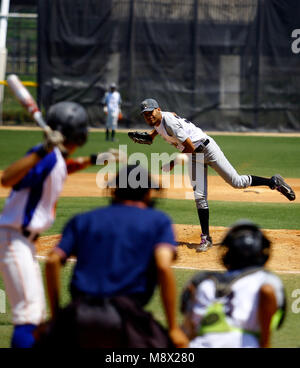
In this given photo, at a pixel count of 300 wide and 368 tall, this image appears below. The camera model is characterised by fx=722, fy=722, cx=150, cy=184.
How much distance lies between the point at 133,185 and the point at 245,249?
28.1 inches

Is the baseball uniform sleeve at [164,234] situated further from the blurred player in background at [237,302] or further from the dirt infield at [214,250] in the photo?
the dirt infield at [214,250]

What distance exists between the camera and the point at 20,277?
4371mm

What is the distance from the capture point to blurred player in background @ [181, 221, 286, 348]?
142 inches

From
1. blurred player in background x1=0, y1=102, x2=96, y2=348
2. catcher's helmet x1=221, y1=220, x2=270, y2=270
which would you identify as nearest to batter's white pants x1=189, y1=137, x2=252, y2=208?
blurred player in background x1=0, y1=102, x2=96, y2=348

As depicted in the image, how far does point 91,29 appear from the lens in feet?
103

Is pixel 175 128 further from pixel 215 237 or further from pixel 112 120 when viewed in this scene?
pixel 112 120

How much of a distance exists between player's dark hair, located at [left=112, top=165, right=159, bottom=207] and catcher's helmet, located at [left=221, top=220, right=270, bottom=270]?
1.73ft

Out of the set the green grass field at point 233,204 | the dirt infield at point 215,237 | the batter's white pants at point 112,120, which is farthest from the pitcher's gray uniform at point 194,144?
the batter's white pants at point 112,120

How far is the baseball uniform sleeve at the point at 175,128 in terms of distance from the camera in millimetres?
9125
